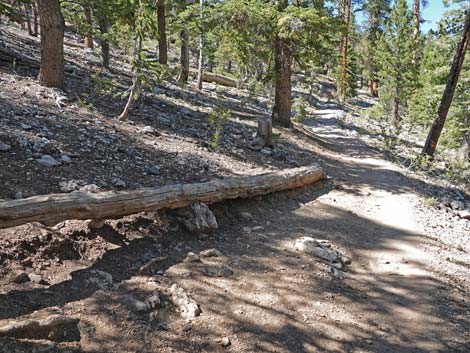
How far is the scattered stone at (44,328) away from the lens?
3.05 metres

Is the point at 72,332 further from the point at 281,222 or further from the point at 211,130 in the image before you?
the point at 211,130

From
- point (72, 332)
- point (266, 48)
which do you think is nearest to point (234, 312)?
point (72, 332)

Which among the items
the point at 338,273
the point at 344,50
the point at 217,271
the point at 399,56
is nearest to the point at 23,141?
the point at 217,271

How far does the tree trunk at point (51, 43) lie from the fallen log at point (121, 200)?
5713 millimetres

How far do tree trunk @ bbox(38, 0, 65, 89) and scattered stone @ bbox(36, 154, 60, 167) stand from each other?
4208mm

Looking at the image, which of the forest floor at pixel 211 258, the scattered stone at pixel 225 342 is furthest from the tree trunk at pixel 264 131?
the scattered stone at pixel 225 342

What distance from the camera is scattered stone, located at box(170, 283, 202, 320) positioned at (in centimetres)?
394

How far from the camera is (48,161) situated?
593cm

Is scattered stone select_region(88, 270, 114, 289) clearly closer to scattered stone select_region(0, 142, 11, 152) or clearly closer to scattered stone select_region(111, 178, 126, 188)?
scattered stone select_region(111, 178, 126, 188)

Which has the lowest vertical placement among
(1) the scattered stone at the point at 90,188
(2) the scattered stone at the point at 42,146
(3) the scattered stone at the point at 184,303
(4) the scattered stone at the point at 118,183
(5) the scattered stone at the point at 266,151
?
(3) the scattered stone at the point at 184,303

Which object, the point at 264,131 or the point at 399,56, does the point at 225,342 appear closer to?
the point at 264,131

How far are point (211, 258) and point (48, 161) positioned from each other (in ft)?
10.0

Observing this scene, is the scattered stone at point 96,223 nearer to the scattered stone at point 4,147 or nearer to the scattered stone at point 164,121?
the scattered stone at point 4,147

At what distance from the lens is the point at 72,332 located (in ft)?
10.8
